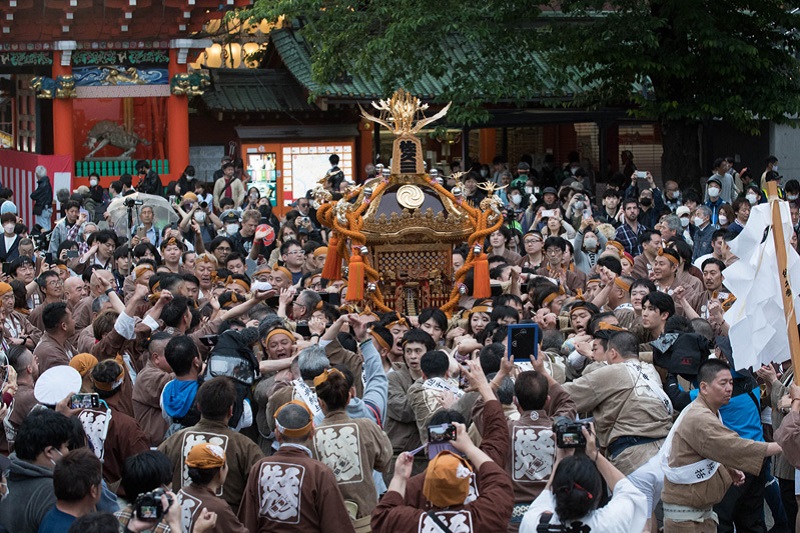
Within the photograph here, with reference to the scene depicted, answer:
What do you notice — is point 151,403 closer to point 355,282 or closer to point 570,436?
point 570,436

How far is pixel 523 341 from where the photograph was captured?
22.3 feet

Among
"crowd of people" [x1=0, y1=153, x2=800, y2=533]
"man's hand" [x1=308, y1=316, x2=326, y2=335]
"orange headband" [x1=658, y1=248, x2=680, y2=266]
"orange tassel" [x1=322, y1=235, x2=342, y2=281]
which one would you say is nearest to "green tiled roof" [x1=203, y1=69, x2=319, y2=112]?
"crowd of people" [x1=0, y1=153, x2=800, y2=533]

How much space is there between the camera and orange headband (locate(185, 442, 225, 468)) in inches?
217

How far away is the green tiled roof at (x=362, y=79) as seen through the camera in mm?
20203

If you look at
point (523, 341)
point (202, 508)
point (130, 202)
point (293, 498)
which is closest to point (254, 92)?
point (130, 202)

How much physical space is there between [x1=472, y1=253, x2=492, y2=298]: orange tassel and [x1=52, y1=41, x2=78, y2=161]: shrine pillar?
445 inches

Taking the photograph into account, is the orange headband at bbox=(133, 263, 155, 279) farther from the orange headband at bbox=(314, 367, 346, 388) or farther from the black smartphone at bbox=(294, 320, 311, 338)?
the orange headband at bbox=(314, 367, 346, 388)

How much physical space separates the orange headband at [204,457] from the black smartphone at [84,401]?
3.27ft

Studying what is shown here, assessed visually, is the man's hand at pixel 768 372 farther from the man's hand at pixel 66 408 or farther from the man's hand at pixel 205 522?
the man's hand at pixel 66 408

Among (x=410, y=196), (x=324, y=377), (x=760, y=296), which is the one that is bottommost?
(x=324, y=377)

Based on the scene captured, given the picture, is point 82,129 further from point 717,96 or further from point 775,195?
point 775,195

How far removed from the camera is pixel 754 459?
6.45m

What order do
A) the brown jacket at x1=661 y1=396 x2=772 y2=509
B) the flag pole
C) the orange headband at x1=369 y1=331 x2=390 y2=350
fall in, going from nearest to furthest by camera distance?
1. the brown jacket at x1=661 y1=396 x2=772 y2=509
2. the flag pole
3. the orange headband at x1=369 y1=331 x2=390 y2=350

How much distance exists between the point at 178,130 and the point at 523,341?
1470cm
